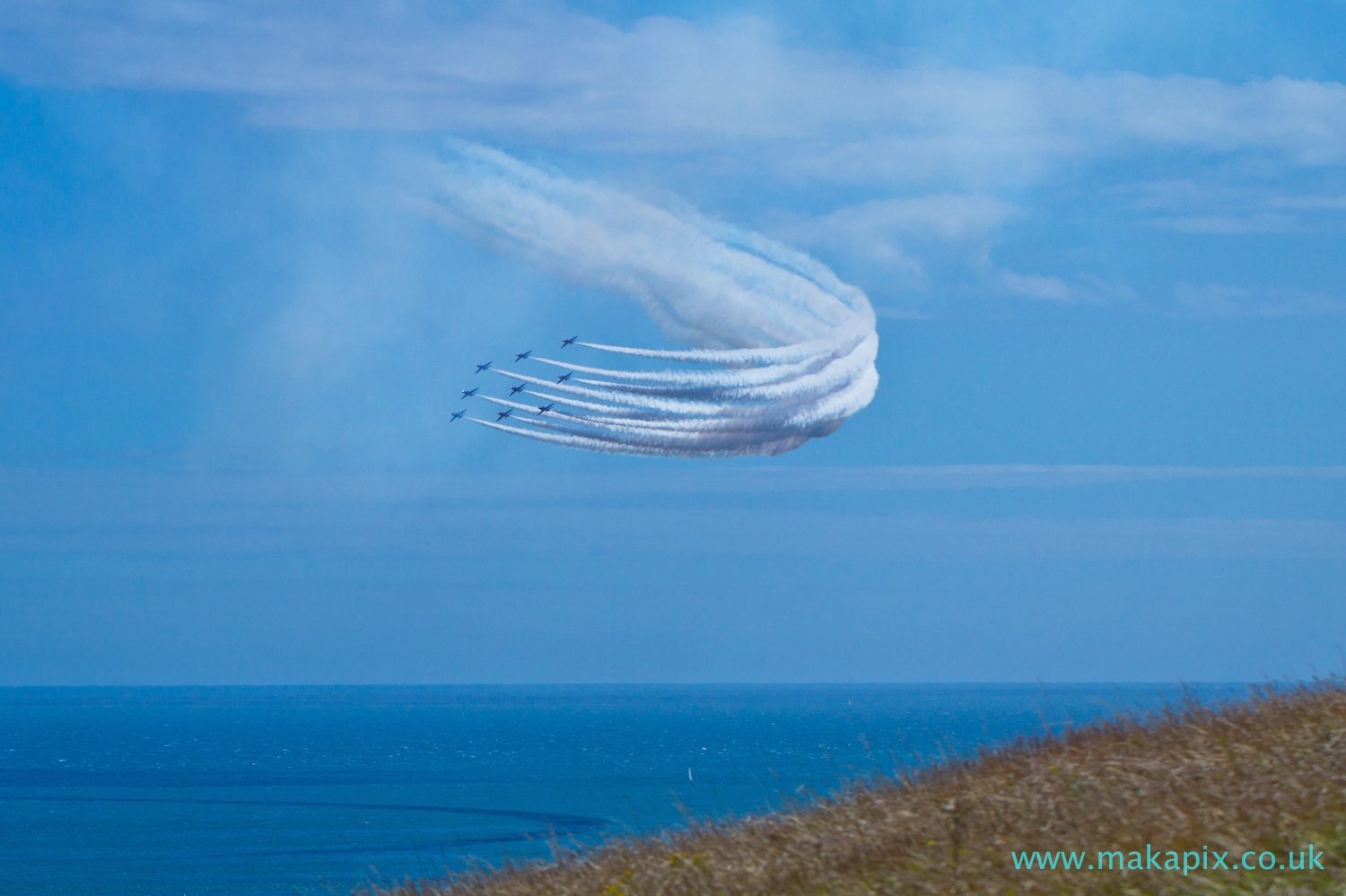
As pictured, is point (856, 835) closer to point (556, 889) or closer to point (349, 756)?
point (556, 889)

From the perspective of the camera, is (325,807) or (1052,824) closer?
(1052,824)

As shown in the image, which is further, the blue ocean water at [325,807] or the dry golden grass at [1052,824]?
the blue ocean water at [325,807]

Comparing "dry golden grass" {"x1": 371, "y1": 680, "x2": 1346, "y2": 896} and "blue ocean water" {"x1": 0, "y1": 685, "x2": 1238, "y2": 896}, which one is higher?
"blue ocean water" {"x1": 0, "y1": 685, "x2": 1238, "y2": 896}

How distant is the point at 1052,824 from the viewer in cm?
1061

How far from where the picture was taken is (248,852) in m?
96.6

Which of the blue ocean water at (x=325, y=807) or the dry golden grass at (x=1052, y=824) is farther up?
the blue ocean water at (x=325, y=807)

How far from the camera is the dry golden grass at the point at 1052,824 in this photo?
930 cm

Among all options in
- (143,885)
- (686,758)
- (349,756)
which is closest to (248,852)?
(143,885)

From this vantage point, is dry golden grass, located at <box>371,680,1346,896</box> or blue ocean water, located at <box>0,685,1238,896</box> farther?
blue ocean water, located at <box>0,685,1238,896</box>

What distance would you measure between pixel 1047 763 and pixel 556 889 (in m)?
5.62

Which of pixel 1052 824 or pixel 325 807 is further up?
pixel 325 807

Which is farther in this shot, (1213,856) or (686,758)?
(686,758)

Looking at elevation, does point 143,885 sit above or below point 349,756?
below

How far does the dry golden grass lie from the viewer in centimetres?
930
